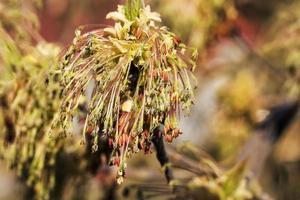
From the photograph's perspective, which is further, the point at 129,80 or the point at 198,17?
the point at 198,17

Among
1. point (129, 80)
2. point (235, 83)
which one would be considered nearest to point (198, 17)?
point (235, 83)

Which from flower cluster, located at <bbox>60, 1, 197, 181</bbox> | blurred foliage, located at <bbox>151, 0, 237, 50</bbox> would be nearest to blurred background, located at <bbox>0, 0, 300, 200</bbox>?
blurred foliage, located at <bbox>151, 0, 237, 50</bbox>

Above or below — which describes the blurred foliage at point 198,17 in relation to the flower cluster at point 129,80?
above

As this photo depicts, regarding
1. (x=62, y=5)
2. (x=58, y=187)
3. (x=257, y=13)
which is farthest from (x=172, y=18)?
(x=62, y=5)

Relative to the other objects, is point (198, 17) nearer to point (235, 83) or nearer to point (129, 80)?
point (235, 83)

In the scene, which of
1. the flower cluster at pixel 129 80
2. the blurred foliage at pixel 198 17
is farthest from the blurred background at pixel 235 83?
the flower cluster at pixel 129 80

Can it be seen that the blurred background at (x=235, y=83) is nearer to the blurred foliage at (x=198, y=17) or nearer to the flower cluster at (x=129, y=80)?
the blurred foliage at (x=198, y=17)

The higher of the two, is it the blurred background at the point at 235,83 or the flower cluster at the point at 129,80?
the blurred background at the point at 235,83

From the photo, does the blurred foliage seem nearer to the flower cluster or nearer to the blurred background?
the blurred background

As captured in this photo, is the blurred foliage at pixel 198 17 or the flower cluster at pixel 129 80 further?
the blurred foliage at pixel 198 17
